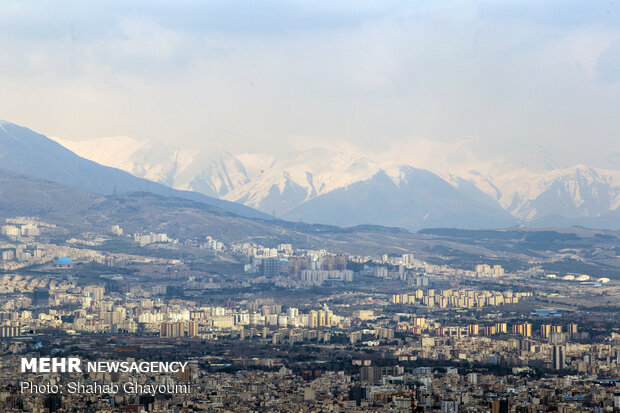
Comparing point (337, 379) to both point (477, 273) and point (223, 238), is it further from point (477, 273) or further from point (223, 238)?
point (223, 238)

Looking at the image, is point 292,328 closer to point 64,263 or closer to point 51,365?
point 51,365

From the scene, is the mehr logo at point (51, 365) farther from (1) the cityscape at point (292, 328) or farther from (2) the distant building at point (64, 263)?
(2) the distant building at point (64, 263)

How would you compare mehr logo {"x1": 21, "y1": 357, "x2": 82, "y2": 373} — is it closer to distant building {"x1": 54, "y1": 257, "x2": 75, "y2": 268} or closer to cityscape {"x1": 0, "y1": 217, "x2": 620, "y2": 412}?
cityscape {"x1": 0, "y1": 217, "x2": 620, "y2": 412}

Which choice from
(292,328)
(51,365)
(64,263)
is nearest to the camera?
(51,365)

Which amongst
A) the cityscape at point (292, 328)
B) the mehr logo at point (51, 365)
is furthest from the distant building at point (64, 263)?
the mehr logo at point (51, 365)

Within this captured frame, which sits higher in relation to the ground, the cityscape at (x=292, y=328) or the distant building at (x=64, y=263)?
the distant building at (x=64, y=263)

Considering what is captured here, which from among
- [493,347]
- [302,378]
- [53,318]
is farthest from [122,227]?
[302,378]

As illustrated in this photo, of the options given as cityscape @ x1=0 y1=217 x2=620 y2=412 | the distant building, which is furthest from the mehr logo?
the distant building

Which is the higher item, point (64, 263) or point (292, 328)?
point (64, 263)

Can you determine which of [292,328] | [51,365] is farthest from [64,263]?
[51,365]

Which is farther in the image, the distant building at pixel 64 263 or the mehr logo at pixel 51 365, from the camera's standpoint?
the distant building at pixel 64 263

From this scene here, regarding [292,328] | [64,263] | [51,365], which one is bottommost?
[51,365]
